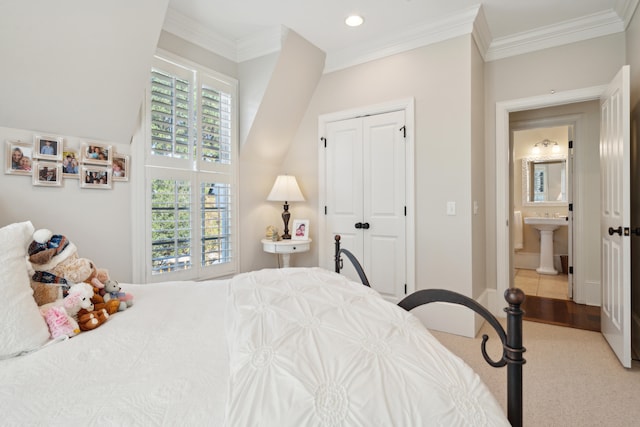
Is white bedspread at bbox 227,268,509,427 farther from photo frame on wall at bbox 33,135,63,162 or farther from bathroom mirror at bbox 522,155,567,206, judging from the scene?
bathroom mirror at bbox 522,155,567,206

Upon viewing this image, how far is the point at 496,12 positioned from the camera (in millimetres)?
2814

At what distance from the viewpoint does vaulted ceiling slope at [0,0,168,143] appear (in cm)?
190

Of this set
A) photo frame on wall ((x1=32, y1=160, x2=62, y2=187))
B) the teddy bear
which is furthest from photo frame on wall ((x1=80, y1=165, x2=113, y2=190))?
the teddy bear

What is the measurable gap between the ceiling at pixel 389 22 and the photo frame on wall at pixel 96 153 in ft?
3.94

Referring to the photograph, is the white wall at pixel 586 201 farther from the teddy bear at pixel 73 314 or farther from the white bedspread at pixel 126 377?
the teddy bear at pixel 73 314

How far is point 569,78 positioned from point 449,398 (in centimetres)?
347

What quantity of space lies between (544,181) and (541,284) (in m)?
2.06

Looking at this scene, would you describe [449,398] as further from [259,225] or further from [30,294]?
[259,225]

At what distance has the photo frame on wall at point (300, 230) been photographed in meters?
3.71

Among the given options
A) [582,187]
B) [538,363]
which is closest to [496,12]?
[582,187]

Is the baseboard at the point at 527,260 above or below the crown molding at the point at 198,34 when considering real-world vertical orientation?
below

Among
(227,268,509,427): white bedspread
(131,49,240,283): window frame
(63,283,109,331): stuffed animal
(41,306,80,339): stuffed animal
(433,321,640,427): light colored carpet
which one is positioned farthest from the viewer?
(131,49,240,283): window frame

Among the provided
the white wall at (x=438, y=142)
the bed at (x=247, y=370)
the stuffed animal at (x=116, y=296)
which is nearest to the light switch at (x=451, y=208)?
the white wall at (x=438, y=142)

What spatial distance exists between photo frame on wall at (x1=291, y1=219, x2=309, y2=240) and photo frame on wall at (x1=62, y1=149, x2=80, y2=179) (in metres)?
2.06
